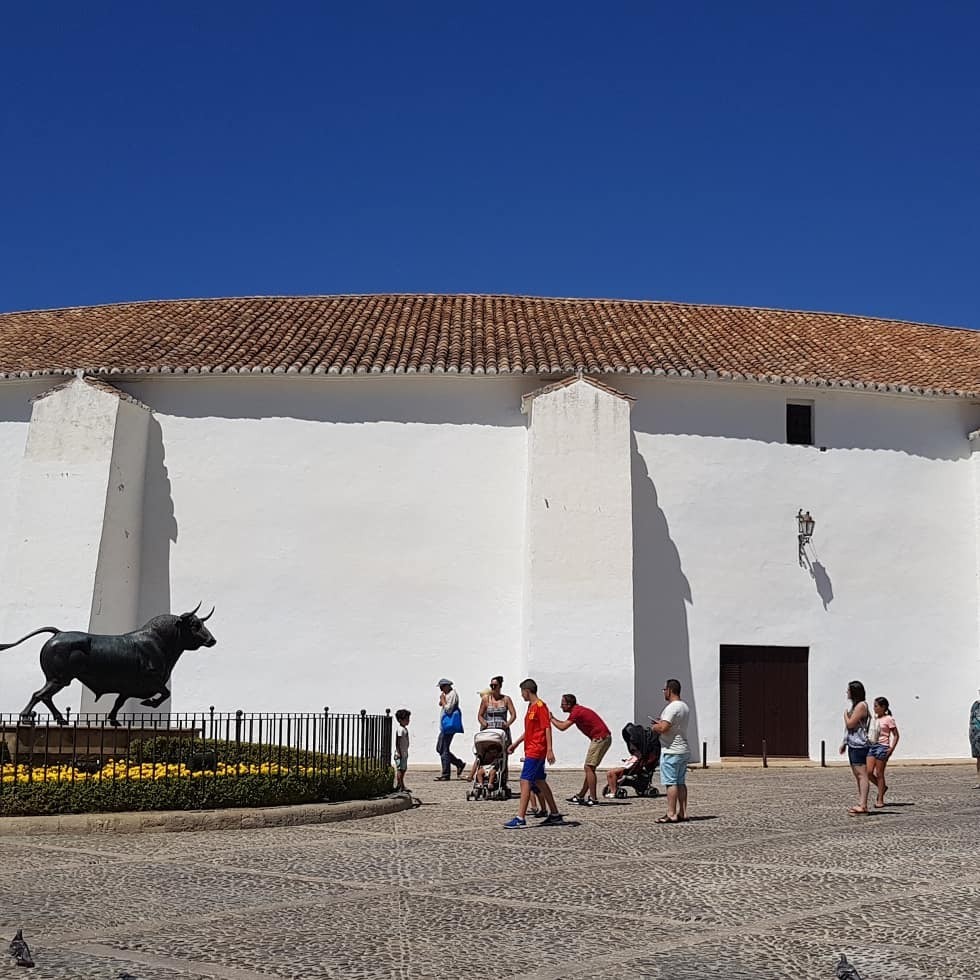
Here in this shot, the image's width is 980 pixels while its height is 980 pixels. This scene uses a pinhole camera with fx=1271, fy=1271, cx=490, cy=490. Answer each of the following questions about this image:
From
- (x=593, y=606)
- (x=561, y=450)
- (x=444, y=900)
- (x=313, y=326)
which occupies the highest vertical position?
(x=313, y=326)

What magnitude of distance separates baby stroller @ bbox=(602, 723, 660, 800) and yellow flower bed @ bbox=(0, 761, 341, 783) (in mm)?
4232

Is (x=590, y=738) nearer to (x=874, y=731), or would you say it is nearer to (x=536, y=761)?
(x=536, y=761)

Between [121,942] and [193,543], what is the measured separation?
47.4 ft

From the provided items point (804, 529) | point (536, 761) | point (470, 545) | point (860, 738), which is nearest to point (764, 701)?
point (804, 529)

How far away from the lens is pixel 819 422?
21.0 m

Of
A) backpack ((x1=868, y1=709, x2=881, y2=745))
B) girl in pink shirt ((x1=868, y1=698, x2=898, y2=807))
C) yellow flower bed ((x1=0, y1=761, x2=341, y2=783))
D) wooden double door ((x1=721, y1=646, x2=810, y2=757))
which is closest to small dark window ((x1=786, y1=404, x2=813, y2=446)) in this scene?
wooden double door ((x1=721, y1=646, x2=810, y2=757))

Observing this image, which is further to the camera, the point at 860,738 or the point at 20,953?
the point at 860,738

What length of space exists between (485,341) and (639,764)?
895cm

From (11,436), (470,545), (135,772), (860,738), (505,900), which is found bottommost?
(505,900)

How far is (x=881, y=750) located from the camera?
12.5 metres

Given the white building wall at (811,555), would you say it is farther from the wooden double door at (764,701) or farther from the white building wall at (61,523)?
the white building wall at (61,523)

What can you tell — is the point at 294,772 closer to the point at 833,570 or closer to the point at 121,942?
the point at 121,942

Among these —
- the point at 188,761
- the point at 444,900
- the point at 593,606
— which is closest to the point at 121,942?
the point at 444,900

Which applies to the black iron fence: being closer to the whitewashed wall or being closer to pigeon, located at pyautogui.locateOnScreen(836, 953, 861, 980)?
the whitewashed wall
